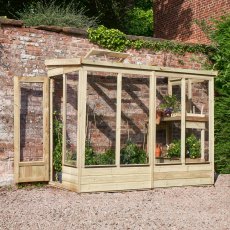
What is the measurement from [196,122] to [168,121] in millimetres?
587

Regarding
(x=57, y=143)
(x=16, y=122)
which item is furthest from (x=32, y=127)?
(x=57, y=143)

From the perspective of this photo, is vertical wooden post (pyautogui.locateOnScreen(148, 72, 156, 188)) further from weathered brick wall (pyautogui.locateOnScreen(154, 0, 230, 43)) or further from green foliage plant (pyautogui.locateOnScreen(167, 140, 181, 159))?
weathered brick wall (pyautogui.locateOnScreen(154, 0, 230, 43))

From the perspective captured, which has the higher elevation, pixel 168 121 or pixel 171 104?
pixel 171 104

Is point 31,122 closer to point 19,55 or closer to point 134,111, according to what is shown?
point 19,55

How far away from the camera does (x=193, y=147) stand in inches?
436

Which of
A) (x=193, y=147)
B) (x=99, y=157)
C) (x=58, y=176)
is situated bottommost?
(x=58, y=176)

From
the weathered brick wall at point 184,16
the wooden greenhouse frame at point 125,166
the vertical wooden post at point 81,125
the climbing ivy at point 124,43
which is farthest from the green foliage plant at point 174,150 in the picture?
the weathered brick wall at point 184,16

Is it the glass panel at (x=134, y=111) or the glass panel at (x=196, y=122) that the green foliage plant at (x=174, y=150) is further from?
the glass panel at (x=134, y=111)

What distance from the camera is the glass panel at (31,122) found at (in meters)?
10.0

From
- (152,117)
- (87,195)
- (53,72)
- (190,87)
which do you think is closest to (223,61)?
(190,87)

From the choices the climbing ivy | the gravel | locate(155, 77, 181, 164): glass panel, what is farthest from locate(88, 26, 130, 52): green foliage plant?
the gravel

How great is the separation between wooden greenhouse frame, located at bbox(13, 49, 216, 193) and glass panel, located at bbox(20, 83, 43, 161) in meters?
0.23

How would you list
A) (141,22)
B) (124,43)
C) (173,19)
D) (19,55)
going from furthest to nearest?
(141,22) → (173,19) → (124,43) → (19,55)

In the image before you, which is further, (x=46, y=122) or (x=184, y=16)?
(x=184, y=16)
